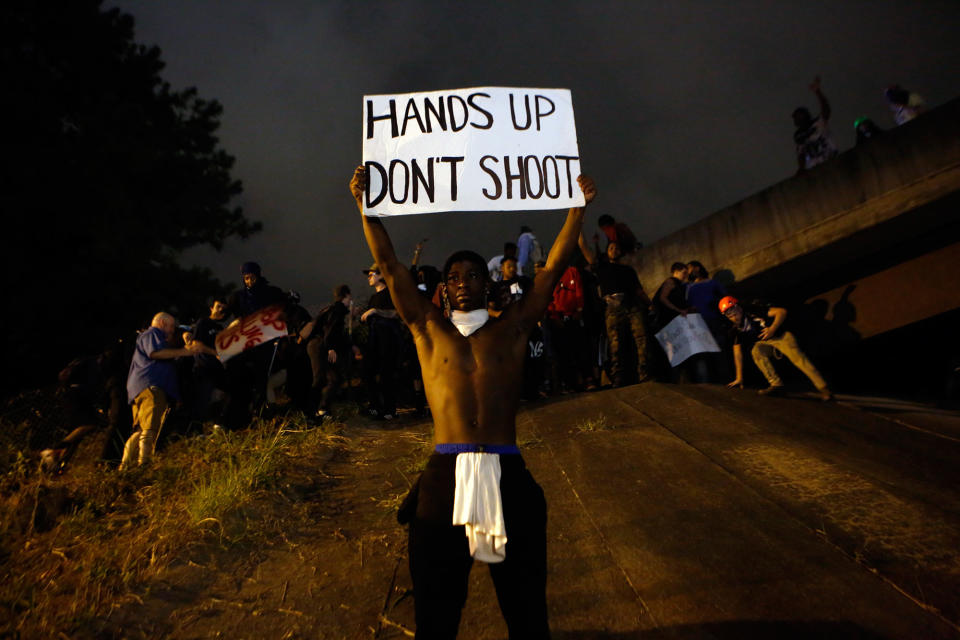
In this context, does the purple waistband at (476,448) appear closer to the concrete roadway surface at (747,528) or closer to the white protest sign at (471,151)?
the concrete roadway surface at (747,528)

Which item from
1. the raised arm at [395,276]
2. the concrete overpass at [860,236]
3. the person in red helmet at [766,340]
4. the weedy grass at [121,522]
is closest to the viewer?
the raised arm at [395,276]

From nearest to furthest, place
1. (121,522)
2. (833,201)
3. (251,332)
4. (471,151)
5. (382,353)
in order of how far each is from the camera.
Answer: (471,151) → (121,522) → (251,332) → (382,353) → (833,201)

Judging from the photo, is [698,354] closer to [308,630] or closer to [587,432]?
[587,432]

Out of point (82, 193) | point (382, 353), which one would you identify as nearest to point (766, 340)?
point (382, 353)

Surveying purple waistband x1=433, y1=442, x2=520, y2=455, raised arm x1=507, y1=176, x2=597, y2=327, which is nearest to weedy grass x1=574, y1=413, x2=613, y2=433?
raised arm x1=507, y1=176, x2=597, y2=327

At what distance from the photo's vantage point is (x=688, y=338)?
7.48 meters

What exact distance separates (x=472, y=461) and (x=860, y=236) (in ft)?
27.5

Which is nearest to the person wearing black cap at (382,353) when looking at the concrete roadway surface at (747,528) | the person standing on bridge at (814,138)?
the concrete roadway surface at (747,528)

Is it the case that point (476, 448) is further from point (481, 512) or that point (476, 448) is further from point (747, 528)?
point (747, 528)

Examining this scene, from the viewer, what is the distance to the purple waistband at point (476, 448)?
220 cm

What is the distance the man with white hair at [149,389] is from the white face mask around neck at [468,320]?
4.48m

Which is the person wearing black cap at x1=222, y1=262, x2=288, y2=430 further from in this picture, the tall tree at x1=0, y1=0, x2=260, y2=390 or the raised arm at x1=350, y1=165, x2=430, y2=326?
the tall tree at x1=0, y1=0, x2=260, y2=390

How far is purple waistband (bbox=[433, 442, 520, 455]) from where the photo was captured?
2.20m

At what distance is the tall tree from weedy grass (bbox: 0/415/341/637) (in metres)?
7.31
